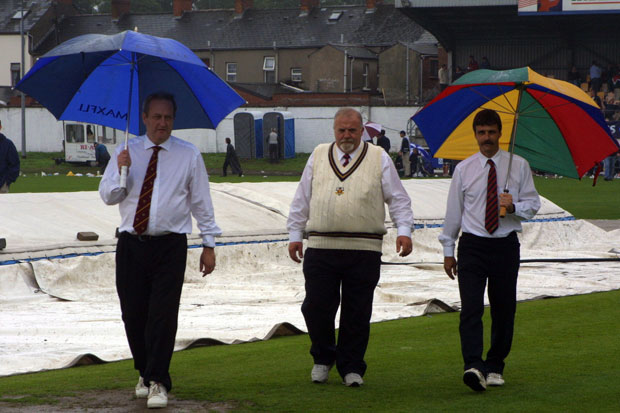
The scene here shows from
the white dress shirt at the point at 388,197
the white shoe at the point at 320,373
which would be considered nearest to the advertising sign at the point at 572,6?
the white dress shirt at the point at 388,197

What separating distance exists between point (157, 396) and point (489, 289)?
7.48 ft

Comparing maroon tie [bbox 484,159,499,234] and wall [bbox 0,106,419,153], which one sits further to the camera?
wall [bbox 0,106,419,153]

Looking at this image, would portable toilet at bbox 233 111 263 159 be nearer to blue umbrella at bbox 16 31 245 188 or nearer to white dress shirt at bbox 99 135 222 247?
blue umbrella at bbox 16 31 245 188

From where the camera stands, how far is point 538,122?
8242 mm

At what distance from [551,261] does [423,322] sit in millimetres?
6024

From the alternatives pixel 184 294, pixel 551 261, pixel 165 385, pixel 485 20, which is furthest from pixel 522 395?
pixel 485 20

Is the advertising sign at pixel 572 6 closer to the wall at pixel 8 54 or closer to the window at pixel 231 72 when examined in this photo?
the window at pixel 231 72

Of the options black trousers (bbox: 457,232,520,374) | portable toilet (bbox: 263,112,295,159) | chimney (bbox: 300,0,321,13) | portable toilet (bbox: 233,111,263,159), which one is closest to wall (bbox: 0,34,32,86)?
chimney (bbox: 300,0,321,13)

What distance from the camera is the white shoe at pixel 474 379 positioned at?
257 inches

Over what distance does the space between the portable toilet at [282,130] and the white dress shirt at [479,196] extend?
4795 centimetres

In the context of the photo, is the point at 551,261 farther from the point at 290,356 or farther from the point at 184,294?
the point at 290,356

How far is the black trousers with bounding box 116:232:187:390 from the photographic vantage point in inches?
247

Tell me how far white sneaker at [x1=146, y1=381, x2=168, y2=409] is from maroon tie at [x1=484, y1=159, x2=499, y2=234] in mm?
2312

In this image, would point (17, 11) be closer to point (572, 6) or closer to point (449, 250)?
point (572, 6)
